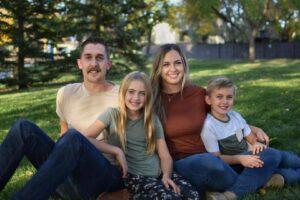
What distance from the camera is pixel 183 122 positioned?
409cm

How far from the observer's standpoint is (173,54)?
4168 mm

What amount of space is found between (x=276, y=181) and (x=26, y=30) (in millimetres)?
15819

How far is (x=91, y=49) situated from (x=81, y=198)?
1.26 m

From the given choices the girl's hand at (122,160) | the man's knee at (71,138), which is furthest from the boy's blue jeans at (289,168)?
the man's knee at (71,138)

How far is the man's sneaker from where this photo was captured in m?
3.84

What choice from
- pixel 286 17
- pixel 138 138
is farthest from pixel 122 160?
pixel 286 17

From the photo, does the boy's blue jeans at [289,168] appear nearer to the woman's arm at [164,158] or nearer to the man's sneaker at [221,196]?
the man's sneaker at [221,196]

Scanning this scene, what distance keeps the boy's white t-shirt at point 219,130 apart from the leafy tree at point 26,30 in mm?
13976

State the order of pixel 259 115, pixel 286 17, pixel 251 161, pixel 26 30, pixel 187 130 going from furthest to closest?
Result: pixel 286 17
pixel 26 30
pixel 259 115
pixel 187 130
pixel 251 161

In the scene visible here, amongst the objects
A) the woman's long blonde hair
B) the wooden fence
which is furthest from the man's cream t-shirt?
the wooden fence

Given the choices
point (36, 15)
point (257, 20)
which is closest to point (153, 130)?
point (36, 15)

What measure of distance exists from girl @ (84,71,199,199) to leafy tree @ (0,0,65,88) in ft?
46.3

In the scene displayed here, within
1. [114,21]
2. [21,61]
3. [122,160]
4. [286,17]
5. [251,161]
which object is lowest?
[251,161]

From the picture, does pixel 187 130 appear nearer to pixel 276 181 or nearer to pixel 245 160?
pixel 245 160
